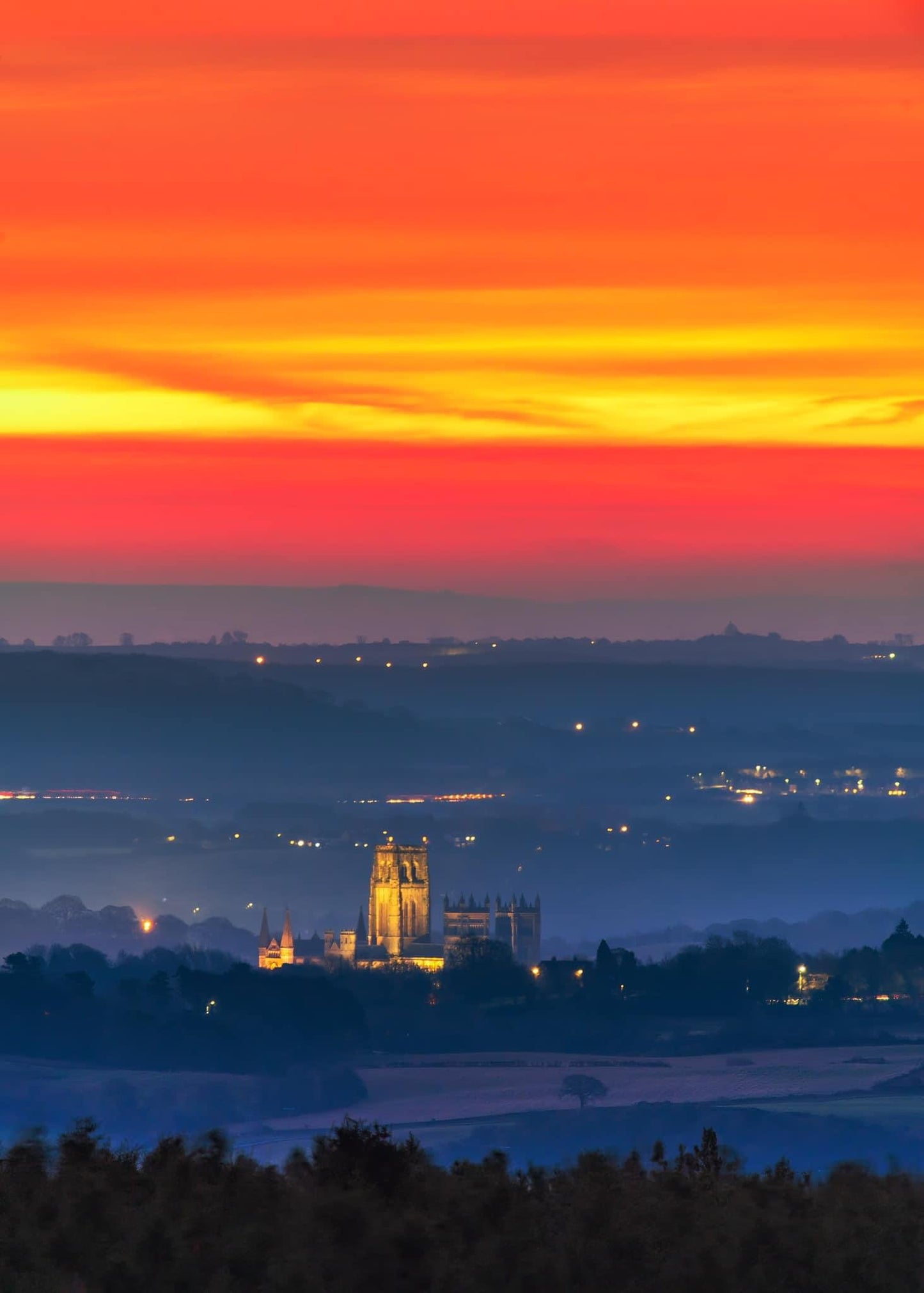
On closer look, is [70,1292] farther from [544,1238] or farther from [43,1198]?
[544,1238]

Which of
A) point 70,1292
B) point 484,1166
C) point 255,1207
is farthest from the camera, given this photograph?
point 484,1166

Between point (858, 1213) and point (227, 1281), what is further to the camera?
point (858, 1213)

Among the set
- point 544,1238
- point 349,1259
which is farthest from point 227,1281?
point 544,1238

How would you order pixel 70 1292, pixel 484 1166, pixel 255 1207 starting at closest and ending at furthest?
1. pixel 70 1292
2. pixel 255 1207
3. pixel 484 1166

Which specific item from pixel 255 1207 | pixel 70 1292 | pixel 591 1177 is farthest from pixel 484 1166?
pixel 70 1292

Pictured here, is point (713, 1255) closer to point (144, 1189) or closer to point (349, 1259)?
point (349, 1259)

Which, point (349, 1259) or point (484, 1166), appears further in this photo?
point (484, 1166)
